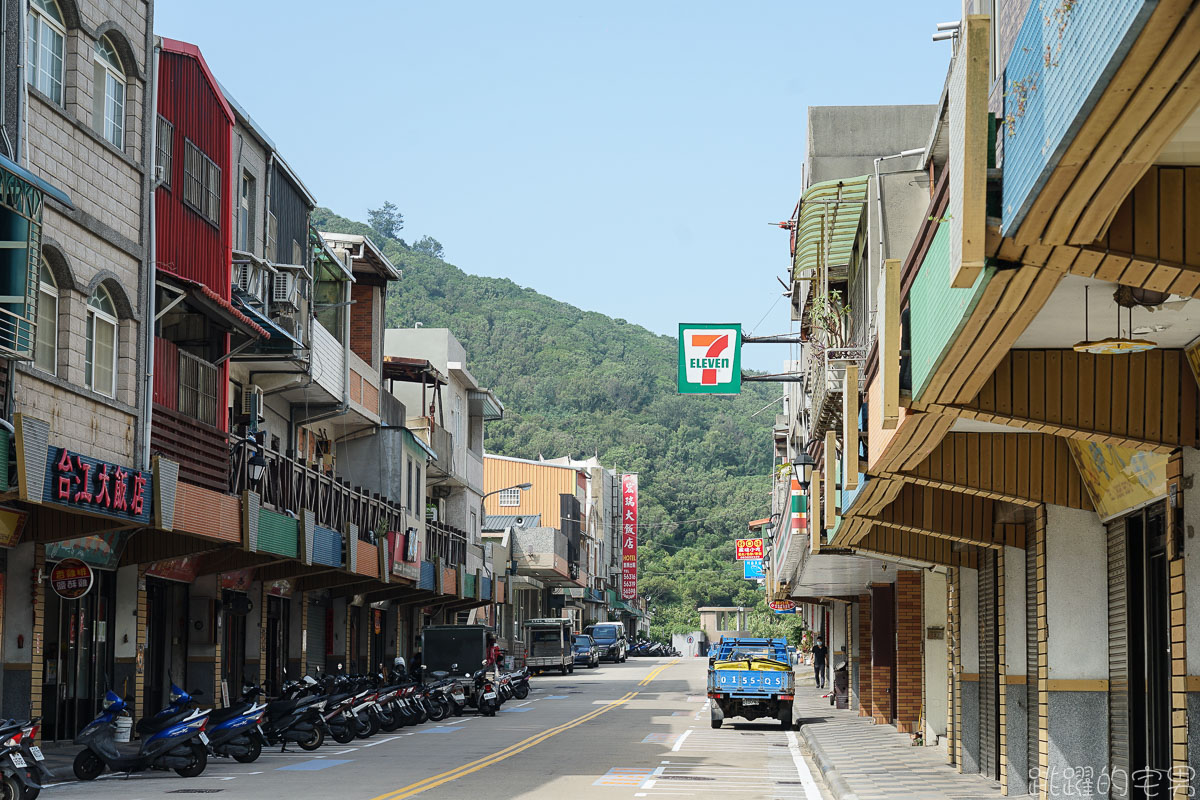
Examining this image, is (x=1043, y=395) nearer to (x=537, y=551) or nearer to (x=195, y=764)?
(x=195, y=764)

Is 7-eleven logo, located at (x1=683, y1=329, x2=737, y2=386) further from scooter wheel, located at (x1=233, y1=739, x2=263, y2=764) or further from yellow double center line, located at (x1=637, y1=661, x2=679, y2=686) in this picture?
yellow double center line, located at (x1=637, y1=661, x2=679, y2=686)

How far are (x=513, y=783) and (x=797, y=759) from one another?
699cm

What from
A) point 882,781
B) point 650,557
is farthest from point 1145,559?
point 650,557

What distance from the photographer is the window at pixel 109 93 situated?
21.2 meters

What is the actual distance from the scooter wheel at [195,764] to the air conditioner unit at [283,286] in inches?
492

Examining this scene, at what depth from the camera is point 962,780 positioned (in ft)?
61.1

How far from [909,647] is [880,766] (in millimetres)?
8151

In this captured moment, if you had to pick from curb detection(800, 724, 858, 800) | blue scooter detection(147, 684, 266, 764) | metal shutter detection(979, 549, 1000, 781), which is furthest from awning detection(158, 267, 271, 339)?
metal shutter detection(979, 549, 1000, 781)

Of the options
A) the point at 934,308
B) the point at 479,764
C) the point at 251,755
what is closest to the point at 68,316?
the point at 251,755

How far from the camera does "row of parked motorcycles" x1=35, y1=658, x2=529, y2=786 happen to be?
1834 centimetres

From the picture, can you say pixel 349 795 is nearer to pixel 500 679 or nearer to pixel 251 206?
pixel 251 206

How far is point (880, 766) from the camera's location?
68.2ft

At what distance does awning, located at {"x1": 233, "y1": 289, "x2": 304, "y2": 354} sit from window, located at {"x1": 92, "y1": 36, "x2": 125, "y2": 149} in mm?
5079

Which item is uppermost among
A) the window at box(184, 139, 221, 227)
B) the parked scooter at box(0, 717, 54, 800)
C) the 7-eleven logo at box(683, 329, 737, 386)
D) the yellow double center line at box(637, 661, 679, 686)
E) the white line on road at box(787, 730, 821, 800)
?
the window at box(184, 139, 221, 227)
